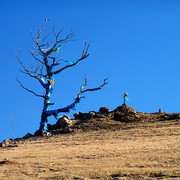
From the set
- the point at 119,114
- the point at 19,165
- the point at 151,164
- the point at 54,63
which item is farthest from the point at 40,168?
the point at 54,63

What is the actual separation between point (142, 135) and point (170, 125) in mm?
2956

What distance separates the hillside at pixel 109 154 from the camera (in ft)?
27.7

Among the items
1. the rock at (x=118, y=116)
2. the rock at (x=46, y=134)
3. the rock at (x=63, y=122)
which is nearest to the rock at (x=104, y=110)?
the rock at (x=118, y=116)

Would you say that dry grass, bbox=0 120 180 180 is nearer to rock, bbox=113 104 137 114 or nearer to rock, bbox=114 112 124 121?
rock, bbox=114 112 124 121

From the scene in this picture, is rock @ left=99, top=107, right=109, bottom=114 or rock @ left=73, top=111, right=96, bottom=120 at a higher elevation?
rock @ left=99, top=107, right=109, bottom=114

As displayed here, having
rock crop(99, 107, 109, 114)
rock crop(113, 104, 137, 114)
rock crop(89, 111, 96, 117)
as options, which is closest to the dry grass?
rock crop(113, 104, 137, 114)

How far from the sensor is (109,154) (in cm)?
1128

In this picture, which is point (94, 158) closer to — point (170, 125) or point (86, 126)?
point (170, 125)

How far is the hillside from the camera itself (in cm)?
843

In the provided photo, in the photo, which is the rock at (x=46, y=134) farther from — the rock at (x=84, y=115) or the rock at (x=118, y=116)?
the rock at (x=118, y=116)

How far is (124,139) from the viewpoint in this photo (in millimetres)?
15250

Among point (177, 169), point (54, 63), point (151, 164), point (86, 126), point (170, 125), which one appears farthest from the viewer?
point (54, 63)

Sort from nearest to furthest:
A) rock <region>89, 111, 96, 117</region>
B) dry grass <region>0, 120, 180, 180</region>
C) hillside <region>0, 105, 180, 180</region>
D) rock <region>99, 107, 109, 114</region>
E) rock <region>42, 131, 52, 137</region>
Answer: dry grass <region>0, 120, 180, 180</region>, hillside <region>0, 105, 180, 180</region>, rock <region>42, 131, 52, 137</region>, rock <region>89, 111, 96, 117</region>, rock <region>99, 107, 109, 114</region>

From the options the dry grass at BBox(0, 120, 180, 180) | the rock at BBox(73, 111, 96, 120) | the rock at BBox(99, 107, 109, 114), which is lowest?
the dry grass at BBox(0, 120, 180, 180)
